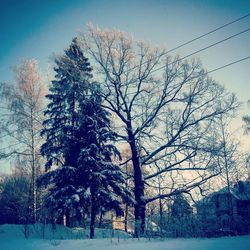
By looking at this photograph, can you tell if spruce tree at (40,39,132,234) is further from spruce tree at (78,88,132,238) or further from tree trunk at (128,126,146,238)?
tree trunk at (128,126,146,238)

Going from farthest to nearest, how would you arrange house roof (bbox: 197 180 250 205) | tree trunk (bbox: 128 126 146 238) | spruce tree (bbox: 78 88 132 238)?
house roof (bbox: 197 180 250 205), tree trunk (bbox: 128 126 146 238), spruce tree (bbox: 78 88 132 238)

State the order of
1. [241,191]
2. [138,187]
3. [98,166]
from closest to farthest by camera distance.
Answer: [98,166], [138,187], [241,191]

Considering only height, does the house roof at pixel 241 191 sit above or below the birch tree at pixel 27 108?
below

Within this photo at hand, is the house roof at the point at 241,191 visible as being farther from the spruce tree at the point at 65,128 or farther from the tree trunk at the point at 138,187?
the spruce tree at the point at 65,128

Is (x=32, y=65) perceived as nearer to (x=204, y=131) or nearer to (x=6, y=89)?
(x=6, y=89)

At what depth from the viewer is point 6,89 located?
20.4 m

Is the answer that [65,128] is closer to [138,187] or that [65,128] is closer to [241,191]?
[138,187]

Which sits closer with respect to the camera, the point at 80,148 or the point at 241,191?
the point at 80,148

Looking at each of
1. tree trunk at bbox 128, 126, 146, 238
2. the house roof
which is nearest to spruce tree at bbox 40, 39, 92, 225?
tree trunk at bbox 128, 126, 146, 238

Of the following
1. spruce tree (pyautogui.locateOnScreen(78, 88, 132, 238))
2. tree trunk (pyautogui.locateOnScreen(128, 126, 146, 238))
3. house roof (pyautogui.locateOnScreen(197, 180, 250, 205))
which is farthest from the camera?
house roof (pyautogui.locateOnScreen(197, 180, 250, 205))

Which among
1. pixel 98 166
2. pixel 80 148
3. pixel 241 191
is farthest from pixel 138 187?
pixel 241 191

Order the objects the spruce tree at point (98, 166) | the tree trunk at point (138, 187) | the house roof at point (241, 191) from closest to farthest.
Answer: the spruce tree at point (98, 166) < the tree trunk at point (138, 187) < the house roof at point (241, 191)

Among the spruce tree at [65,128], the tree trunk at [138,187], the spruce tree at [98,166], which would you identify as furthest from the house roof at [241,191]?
the spruce tree at [65,128]

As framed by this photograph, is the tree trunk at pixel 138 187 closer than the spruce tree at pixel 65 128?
No
